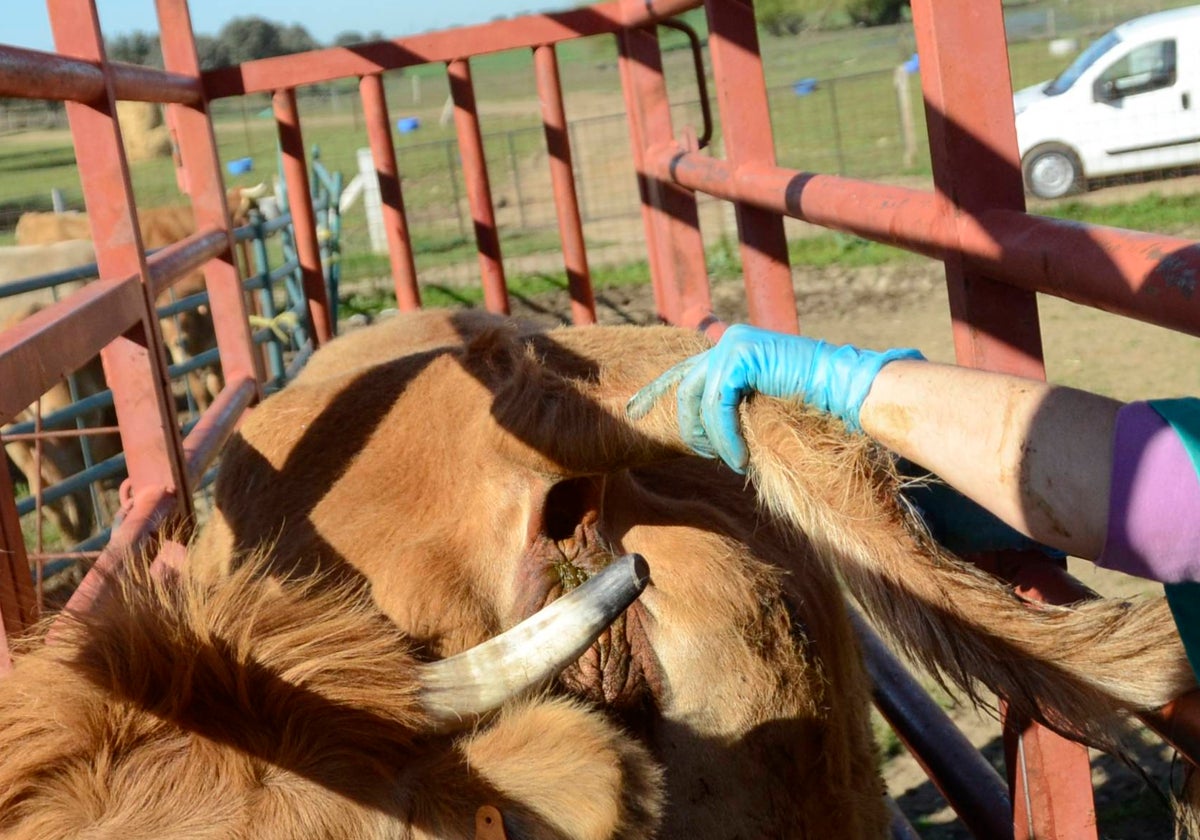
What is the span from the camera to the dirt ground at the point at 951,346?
4.28m

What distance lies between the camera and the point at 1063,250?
1586mm

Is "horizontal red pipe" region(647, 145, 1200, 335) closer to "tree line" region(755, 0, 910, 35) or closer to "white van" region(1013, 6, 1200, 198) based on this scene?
"white van" region(1013, 6, 1200, 198)

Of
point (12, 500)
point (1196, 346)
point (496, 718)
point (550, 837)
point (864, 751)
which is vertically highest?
point (12, 500)

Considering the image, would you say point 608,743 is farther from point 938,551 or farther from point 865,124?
point 865,124

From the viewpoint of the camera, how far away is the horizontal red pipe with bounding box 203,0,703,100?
14.1 ft

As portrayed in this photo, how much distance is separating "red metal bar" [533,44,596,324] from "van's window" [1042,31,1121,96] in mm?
10347

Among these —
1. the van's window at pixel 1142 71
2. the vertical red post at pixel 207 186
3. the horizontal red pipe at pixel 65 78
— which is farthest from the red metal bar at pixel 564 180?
the van's window at pixel 1142 71

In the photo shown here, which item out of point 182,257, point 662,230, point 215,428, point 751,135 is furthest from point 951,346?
point 182,257

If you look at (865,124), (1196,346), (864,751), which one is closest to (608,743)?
(864,751)

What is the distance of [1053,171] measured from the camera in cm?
1423

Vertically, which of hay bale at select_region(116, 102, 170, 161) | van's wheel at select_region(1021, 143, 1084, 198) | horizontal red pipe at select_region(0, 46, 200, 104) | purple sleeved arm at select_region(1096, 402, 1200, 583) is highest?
hay bale at select_region(116, 102, 170, 161)

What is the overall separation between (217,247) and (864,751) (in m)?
2.54

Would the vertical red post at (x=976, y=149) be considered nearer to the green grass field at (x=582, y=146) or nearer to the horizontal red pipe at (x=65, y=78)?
the horizontal red pipe at (x=65, y=78)

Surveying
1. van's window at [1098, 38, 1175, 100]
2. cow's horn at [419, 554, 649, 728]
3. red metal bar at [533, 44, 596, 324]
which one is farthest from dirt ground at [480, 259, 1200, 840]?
van's window at [1098, 38, 1175, 100]
